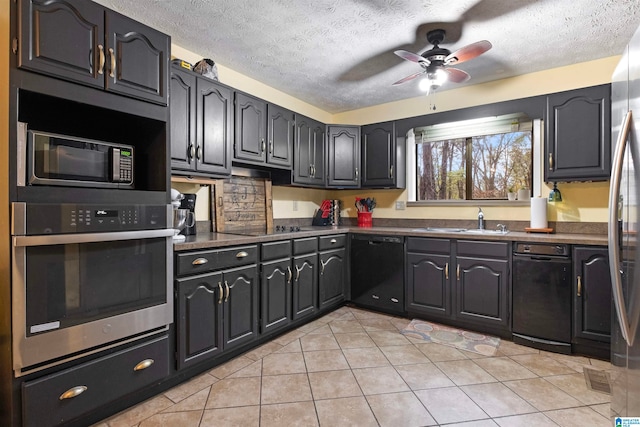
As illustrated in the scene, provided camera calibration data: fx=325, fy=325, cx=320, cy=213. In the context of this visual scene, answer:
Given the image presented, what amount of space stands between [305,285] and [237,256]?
887mm

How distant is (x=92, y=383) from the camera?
5.23 feet

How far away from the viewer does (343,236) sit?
3561 millimetres

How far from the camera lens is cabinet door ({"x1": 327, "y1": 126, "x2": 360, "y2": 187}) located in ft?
12.6

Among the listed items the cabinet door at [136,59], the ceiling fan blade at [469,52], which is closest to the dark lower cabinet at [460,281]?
the ceiling fan blade at [469,52]

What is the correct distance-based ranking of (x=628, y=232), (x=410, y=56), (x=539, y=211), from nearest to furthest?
(x=628, y=232), (x=410, y=56), (x=539, y=211)

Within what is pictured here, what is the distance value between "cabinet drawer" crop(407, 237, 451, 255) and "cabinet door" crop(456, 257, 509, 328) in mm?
152

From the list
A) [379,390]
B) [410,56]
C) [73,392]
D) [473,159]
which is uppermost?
[410,56]

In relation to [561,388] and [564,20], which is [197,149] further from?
[561,388]

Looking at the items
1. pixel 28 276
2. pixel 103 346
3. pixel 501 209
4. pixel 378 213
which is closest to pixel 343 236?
pixel 378 213

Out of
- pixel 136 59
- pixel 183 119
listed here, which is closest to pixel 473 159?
pixel 183 119

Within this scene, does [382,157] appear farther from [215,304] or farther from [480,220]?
[215,304]

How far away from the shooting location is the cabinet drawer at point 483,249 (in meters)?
2.77

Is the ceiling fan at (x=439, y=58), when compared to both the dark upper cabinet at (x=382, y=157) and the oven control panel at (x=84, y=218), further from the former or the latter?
the oven control panel at (x=84, y=218)

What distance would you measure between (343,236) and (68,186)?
2503mm
